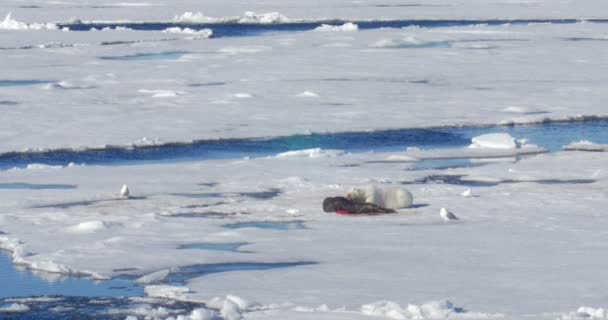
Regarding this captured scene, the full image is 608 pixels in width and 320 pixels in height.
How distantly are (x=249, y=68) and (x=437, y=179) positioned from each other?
913 cm

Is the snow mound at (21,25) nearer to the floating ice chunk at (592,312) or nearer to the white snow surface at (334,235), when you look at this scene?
the white snow surface at (334,235)

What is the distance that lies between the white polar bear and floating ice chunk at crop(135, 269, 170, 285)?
2.12 meters

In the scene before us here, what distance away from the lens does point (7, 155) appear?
38.5 feet

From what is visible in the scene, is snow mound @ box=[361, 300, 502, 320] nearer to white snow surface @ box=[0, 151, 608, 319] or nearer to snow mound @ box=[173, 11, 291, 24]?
white snow surface @ box=[0, 151, 608, 319]

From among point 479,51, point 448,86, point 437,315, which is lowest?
point 437,315

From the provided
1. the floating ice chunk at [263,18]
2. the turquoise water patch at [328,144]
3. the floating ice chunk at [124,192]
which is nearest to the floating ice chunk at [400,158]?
the turquoise water patch at [328,144]

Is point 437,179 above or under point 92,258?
above

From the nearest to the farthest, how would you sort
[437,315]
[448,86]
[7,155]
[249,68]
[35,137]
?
[437,315]
[7,155]
[35,137]
[448,86]
[249,68]

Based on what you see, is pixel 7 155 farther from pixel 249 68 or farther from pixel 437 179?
pixel 249 68

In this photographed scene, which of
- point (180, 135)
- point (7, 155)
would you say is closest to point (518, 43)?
point (180, 135)

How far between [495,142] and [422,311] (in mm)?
5948

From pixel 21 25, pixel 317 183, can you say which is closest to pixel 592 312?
pixel 317 183

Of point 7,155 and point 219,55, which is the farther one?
point 219,55

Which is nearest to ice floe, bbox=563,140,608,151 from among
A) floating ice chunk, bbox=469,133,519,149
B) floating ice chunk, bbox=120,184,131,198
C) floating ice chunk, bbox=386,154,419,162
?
floating ice chunk, bbox=469,133,519,149
